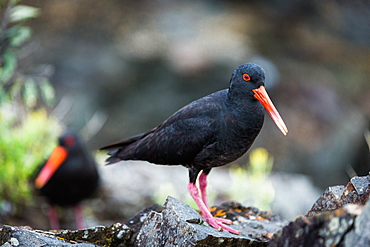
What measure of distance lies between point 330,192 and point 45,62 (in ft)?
28.6

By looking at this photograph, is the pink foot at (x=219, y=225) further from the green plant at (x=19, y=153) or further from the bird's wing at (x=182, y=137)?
the green plant at (x=19, y=153)

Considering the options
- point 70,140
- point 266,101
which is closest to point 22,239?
point 266,101

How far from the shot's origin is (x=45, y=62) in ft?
34.6

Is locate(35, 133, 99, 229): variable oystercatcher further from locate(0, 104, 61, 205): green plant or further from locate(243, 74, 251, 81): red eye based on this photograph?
locate(243, 74, 251, 81): red eye

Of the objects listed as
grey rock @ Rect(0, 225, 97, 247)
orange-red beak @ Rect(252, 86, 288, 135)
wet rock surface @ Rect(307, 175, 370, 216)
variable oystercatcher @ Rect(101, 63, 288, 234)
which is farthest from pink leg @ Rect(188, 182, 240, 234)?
grey rock @ Rect(0, 225, 97, 247)

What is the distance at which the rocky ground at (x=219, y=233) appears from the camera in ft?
6.83

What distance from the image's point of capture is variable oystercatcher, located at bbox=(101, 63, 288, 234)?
12.4 ft

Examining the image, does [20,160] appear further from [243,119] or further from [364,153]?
[364,153]

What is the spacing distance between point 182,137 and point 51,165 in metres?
3.54

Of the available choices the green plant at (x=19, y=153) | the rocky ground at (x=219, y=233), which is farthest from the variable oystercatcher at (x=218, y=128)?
the green plant at (x=19, y=153)

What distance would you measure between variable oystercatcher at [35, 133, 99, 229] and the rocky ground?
11.0 feet

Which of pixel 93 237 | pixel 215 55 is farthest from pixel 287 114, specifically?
pixel 93 237

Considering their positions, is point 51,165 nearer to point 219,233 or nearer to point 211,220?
point 211,220

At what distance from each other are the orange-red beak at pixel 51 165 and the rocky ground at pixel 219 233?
332 centimetres
